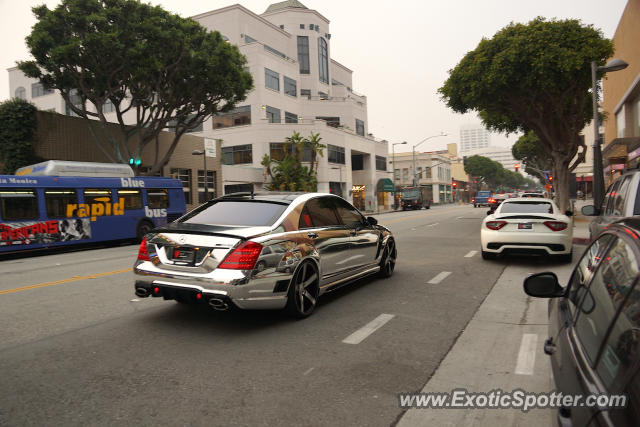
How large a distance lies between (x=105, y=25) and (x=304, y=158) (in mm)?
27889

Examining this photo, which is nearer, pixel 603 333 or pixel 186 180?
pixel 603 333

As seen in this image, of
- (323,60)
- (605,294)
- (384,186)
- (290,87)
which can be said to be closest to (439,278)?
(605,294)

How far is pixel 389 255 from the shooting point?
8406 millimetres

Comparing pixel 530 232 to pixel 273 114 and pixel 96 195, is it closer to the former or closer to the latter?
pixel 96 195

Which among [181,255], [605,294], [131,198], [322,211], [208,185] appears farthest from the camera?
[208,185]

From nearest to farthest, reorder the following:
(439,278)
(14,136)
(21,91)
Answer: (439,278)
(14,136)
(21,91)

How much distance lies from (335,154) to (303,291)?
1827 inches

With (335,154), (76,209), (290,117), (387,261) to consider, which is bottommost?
(387,261)

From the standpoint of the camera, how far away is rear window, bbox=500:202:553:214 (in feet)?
33.5

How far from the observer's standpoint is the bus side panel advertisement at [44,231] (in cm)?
1440

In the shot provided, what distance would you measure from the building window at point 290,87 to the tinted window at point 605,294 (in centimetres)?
5120

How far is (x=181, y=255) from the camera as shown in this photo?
5086 millimetres

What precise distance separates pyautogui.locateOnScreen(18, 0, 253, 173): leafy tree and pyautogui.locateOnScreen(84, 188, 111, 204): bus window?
7405mm

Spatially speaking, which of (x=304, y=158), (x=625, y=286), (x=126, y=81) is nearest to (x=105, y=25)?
(x=126, y=81)
